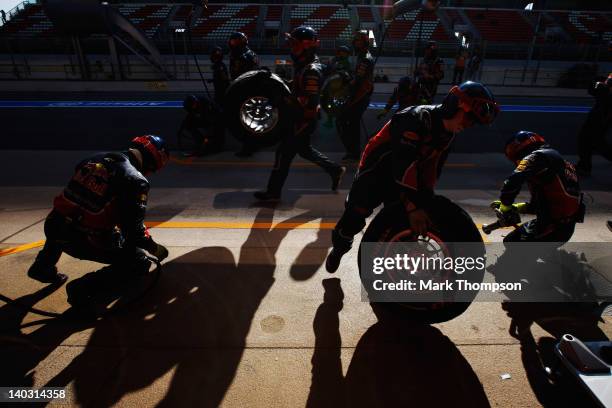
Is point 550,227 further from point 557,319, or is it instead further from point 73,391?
point 73,391

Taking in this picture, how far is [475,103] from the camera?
2.22 m

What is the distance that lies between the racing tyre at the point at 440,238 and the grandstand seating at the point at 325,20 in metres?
26.5

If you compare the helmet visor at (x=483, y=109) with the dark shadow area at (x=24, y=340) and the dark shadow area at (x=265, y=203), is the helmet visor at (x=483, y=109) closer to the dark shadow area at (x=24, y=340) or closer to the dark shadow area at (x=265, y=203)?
the dark shadow area at (x=265, y=203)

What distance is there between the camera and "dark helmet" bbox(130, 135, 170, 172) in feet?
9.18

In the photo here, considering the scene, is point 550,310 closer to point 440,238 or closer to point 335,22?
point 440,238

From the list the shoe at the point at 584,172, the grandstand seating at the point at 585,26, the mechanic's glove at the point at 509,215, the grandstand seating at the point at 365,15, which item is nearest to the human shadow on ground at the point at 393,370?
the mechanic's glove at the point at 509,215

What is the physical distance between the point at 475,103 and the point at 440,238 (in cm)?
90

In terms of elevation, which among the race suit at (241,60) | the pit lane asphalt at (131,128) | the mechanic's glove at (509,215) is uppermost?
the race suit at (241,60)

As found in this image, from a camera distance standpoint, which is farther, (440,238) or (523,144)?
(523,144)

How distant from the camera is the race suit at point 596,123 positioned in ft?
18.4

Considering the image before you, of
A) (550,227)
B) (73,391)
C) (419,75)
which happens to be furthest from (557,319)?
(419,75)

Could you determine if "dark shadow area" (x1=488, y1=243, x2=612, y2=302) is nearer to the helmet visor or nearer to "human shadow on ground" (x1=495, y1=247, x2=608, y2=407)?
"human shadow on ground" (x1=495, y1=247, x2=608, y2=407)

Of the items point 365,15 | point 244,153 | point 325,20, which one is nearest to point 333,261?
point 244,153

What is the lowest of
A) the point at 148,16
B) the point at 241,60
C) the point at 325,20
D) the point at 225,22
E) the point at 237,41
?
the point at 241,60
